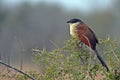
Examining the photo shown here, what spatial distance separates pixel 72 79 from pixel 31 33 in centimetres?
1788

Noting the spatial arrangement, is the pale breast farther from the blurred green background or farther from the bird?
the blurred green background

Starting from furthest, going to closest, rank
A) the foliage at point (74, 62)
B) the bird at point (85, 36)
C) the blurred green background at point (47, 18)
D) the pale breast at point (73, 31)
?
the blurred green background at point (47, 18) → the pale breast at point (73, 31) → the bird at point (85, 36) → the foliage at point (74, 62)

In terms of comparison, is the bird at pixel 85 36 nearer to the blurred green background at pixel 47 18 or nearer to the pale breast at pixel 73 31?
the pale breast at pixel 73 31

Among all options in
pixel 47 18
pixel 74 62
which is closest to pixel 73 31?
pixel 74 62

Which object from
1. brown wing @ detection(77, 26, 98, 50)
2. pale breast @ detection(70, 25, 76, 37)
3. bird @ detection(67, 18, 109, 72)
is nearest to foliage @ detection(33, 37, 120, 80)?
bird @ detection(67, 18, 109, 72)

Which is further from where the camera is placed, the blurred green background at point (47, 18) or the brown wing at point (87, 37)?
the blurred green background at point (47, 18)

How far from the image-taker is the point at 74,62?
4.45 m

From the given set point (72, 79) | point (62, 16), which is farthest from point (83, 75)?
point (62, 16)

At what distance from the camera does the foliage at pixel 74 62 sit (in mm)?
4418

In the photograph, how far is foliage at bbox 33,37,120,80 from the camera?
4418 mm

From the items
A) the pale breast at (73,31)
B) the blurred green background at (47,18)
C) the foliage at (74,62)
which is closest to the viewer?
the foliage at (74,62)

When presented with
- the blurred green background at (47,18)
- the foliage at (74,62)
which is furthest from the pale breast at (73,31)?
the blurred green background at (47,18)

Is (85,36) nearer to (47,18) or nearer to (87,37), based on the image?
(87,37)

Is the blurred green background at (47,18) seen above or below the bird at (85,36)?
below
